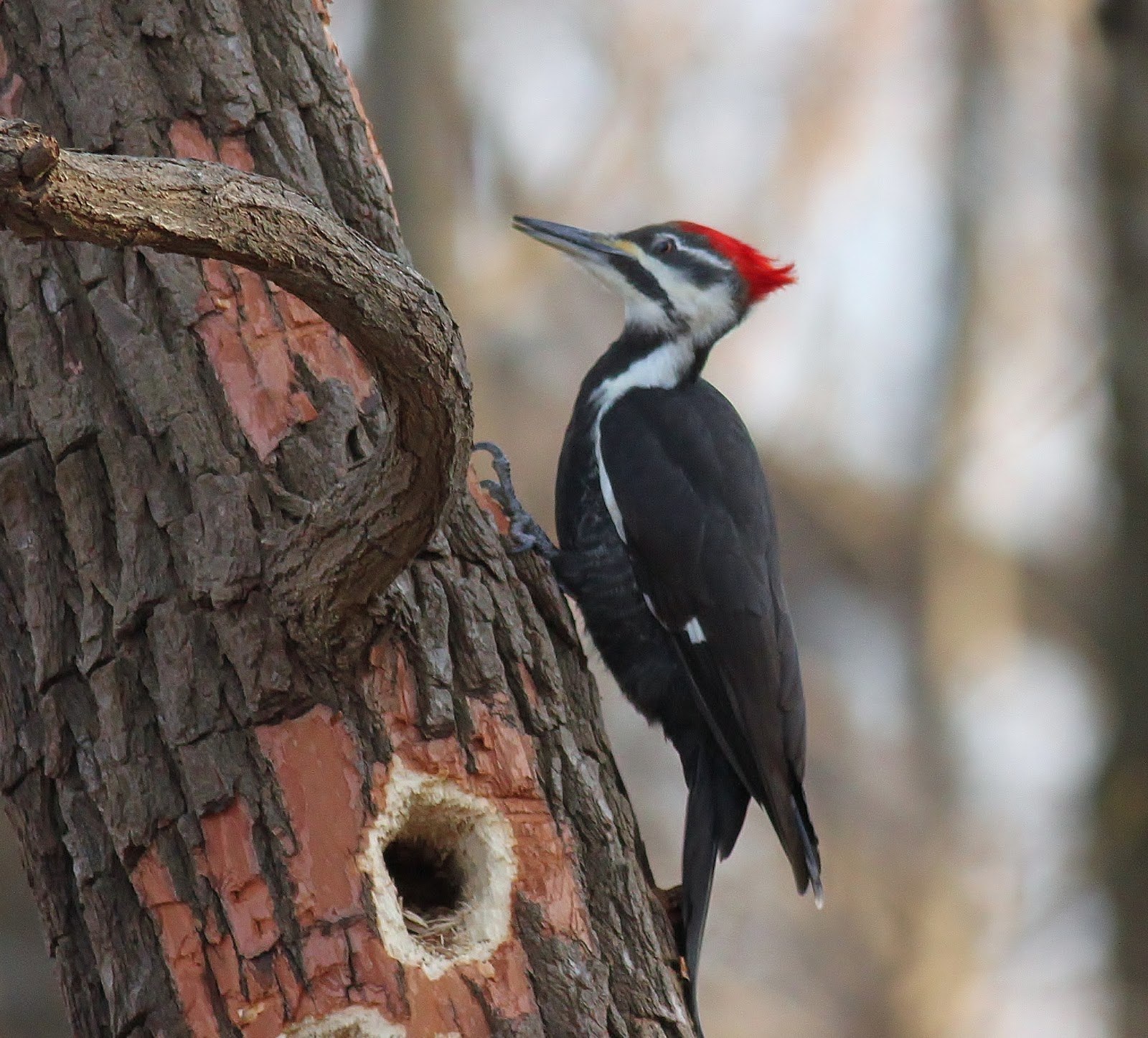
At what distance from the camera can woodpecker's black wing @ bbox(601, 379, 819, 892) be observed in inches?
121

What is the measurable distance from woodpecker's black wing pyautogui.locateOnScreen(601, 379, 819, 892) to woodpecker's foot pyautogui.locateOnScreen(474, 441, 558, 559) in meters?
0.24

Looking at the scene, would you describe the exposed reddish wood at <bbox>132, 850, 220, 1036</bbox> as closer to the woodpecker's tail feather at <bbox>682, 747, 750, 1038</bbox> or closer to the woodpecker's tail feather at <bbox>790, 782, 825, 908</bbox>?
the woodpecker's tail feather at <bbox>682, 747, 750, 1038</bbox>

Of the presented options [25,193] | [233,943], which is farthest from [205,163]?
[233,943]

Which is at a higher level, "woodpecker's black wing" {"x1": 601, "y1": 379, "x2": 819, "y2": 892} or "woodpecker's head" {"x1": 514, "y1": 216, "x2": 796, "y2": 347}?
"woodpecker's head" {"x1": 514, "y1": 216, "x2": 796, "y2": 347}

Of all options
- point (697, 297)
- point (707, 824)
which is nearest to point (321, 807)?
point (707, 824)

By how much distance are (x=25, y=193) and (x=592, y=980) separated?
4.25 feet

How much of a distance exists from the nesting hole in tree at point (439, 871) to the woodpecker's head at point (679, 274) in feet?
6.07

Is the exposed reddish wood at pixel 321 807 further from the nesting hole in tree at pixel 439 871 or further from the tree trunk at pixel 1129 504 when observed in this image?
the tree trunk at pixel 1129 504

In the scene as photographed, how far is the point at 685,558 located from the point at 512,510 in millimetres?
399

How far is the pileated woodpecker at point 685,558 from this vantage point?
10.1 feet

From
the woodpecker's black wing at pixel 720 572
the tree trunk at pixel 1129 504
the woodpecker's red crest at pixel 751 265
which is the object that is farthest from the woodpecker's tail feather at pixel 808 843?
the tree trunk at pixel 1129 504

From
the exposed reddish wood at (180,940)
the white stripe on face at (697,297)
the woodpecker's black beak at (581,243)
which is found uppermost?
the woodpecker's black beak at (581,243)

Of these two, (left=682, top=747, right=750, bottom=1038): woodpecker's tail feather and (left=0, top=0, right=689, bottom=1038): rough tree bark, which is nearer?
(left=0, top=0, right=689, bottom=1038): rough tree bark

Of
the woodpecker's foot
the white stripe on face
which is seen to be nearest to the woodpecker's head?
the white stripe on face
